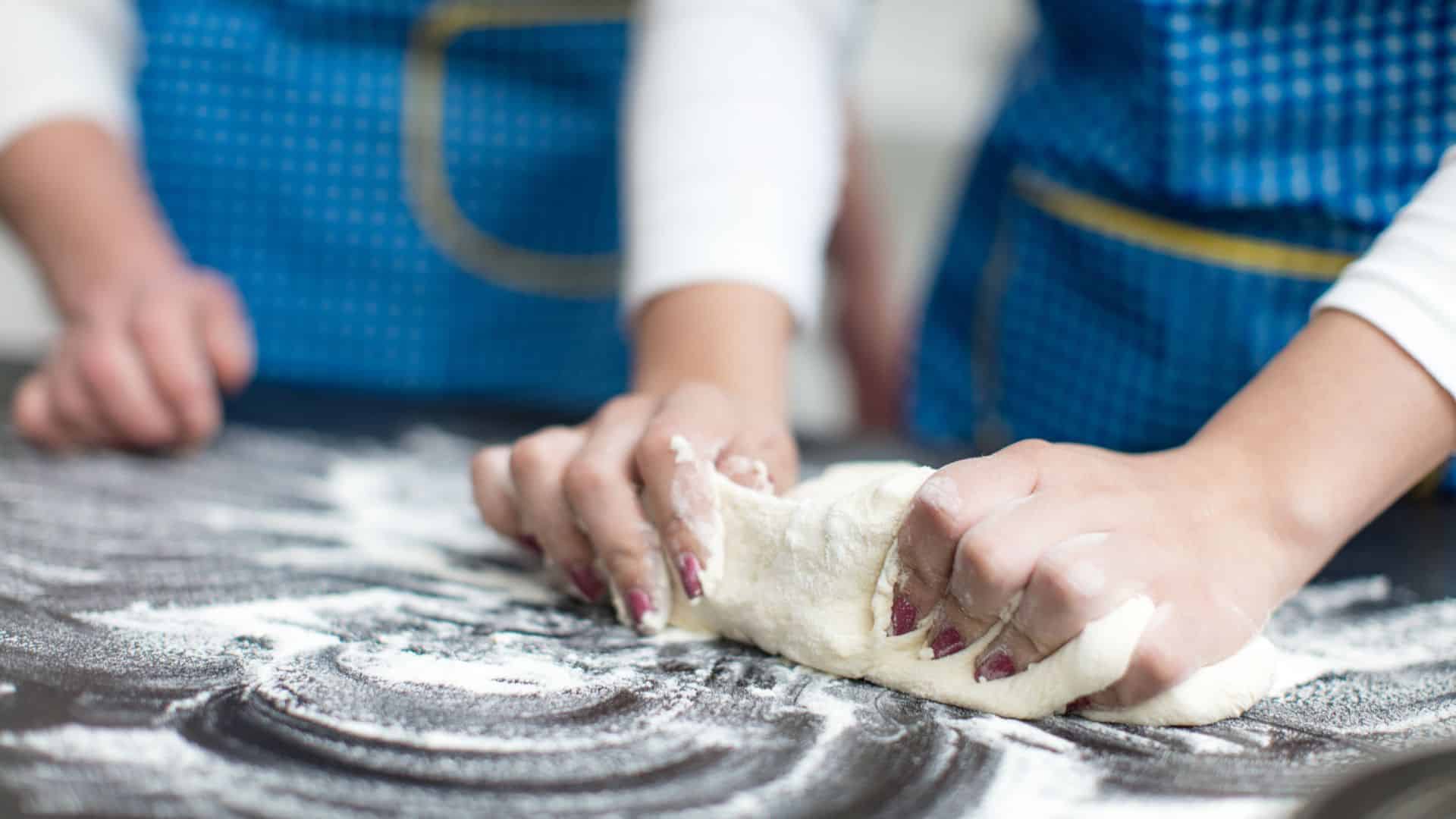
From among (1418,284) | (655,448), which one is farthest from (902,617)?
(1418,284)

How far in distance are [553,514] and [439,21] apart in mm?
508

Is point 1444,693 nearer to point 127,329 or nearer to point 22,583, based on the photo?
point 22,583

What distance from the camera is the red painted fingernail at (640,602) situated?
0.44m

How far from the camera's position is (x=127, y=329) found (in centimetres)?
72

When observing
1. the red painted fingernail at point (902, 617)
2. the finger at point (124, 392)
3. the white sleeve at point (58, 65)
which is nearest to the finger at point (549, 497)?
the red painted fingernail at point (902, 617)

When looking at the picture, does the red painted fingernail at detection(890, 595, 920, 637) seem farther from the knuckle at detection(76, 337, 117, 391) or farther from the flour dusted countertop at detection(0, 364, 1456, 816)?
the knuckle at detection(76, 337, 117, 391)

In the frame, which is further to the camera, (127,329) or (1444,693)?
(127,329)

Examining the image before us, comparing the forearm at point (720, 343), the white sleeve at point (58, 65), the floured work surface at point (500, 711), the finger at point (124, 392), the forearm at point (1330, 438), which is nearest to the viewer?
the floured work surface at point (500, 711)

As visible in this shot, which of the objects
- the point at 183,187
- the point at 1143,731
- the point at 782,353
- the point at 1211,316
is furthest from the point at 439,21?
the point at 1143,731

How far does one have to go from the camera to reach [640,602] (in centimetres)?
44

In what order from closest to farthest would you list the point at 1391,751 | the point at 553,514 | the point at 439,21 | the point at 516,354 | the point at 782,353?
1. the point at 1391,751
2. the point at 553,514
3. the point at 782,353
4. the point at 439,21
5. the point at 516,354

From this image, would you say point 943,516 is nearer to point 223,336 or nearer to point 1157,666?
point 1157,666

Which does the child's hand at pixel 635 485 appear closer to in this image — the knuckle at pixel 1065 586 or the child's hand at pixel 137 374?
the knuckle at pixel 1065 586

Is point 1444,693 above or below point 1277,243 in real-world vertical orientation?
below
